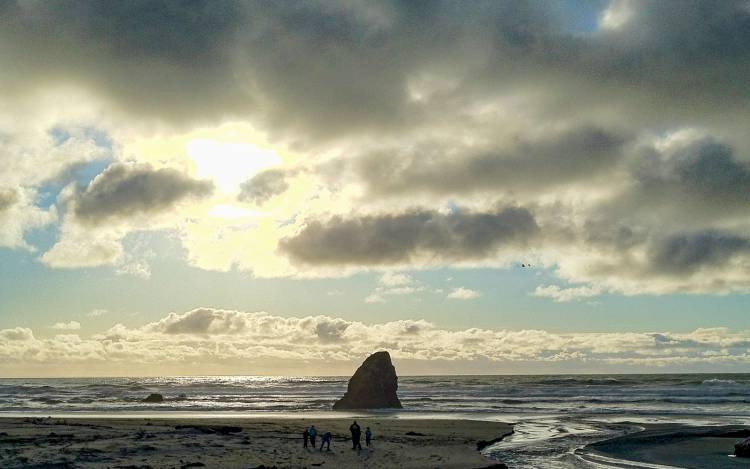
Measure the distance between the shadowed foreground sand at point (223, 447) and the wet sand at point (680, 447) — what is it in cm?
810

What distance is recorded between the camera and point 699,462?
31438 millimetres

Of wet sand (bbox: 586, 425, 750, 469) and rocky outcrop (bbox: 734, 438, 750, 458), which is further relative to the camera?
rocky outcrop (bbox: 734, 438, 750, 458)

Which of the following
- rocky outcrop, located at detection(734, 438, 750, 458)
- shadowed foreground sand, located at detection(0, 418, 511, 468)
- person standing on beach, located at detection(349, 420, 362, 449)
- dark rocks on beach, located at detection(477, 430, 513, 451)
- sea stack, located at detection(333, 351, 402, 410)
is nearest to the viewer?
shadowed foreground sand, located at detection(0, 418, 511, 468)

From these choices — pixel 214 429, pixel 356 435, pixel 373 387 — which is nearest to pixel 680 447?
pixel 356 435

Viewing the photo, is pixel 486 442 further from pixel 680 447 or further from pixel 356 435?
pixel 680 447

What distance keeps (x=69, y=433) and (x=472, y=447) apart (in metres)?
25.5

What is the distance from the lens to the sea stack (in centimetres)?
7594

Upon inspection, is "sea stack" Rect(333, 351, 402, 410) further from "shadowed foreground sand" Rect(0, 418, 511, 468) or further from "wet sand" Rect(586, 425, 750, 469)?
"wet sand" Rect(586, 425, 750, 469)

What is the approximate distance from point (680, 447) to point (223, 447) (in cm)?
2717

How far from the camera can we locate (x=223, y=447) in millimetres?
34000

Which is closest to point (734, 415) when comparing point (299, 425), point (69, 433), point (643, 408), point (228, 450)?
point (643, 408)

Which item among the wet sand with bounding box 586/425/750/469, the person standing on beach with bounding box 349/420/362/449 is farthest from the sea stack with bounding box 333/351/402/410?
the person standing on beach with bounding box 349/420/362/449

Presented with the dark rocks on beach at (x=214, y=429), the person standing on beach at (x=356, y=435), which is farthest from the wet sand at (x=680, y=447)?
the dark rocks on beach at (x=214, y=429)

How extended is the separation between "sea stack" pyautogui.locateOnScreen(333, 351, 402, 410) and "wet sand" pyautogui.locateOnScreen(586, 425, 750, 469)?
35382 millimetres
